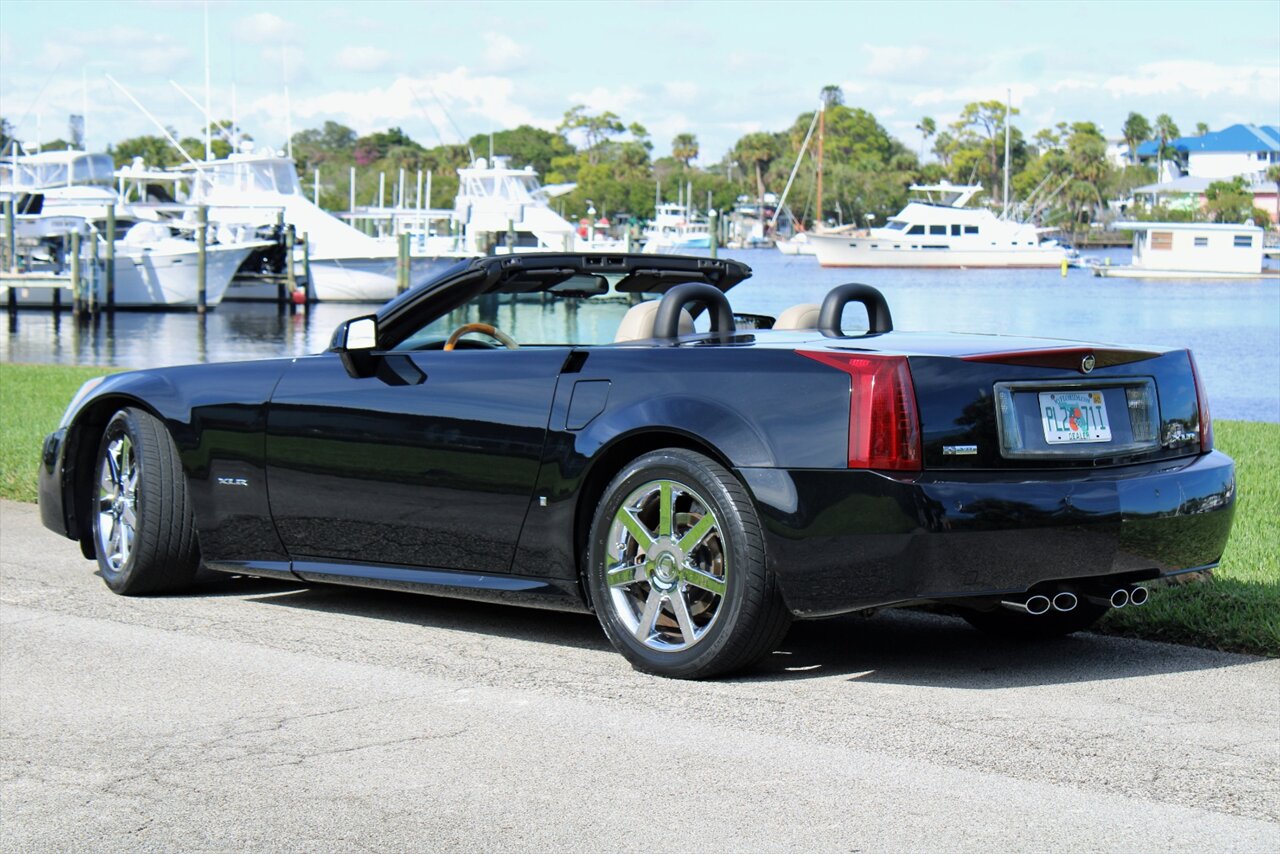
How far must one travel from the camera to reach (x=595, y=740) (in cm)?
480

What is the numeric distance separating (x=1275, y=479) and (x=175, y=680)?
7517mm

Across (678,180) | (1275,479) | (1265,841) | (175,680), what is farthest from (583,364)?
(678,180)

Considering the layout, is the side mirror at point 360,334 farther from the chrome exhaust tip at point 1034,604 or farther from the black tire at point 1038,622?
the chrome exhaust tip at point 1034,604

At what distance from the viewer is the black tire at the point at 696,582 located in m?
5.28

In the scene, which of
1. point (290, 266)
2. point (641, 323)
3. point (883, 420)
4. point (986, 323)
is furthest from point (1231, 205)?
point (883, 420)

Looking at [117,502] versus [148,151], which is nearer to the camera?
[117,502]

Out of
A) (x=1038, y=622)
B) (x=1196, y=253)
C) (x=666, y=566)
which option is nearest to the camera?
(x=666, y=566)

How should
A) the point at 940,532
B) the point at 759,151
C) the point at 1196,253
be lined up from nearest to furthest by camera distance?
the point at 940,532 < the point at 1196,253 < the point at 759,151

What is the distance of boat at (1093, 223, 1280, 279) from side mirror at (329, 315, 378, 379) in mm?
78323

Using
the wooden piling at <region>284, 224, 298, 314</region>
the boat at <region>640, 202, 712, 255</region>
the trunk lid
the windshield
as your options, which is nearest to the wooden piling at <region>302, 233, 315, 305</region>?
the wooden piling at <region>284, 224, 298, 314</region>

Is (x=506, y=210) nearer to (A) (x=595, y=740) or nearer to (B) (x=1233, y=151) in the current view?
(A) (x=595, y=740)

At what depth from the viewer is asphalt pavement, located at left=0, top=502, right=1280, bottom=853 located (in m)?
4.03

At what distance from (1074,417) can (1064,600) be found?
22.3 inches

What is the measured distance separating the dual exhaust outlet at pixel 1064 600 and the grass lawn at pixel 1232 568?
0.87 m
